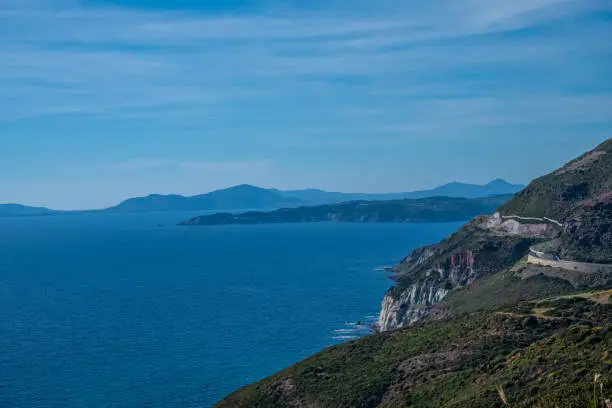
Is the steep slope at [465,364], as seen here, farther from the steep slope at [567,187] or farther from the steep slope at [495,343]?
the steep slope at [567,187]

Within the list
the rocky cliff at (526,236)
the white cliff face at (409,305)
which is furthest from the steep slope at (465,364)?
the white cliff face at (409,305)

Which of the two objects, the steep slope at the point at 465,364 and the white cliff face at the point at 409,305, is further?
the white cliff face at the point at 409,305

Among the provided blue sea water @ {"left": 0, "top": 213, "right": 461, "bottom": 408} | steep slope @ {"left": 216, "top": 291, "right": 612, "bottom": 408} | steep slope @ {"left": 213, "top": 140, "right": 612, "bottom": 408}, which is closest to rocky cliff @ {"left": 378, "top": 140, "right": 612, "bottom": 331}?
steep slope @ {"left": 213, "top": 140, "right": 612, "bottom": 408}

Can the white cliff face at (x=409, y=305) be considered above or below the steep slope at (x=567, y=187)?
below

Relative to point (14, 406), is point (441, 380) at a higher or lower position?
higher

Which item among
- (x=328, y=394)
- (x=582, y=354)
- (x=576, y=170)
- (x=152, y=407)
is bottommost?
(x=152, y=407)

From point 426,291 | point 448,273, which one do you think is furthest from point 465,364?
point 448,273

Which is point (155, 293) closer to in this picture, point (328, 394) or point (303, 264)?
point (303, 264)

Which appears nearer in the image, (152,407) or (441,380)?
(441,380)

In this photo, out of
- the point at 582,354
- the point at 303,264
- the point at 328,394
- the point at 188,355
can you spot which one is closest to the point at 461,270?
the point at 188,355

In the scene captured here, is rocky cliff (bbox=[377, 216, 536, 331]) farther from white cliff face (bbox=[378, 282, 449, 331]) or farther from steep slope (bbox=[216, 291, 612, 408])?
steep slope (bbox=[216, 291, 612, 408])

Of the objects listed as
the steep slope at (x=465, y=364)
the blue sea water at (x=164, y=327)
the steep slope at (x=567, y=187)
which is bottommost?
the blue sea water at (x=164, y=327)
